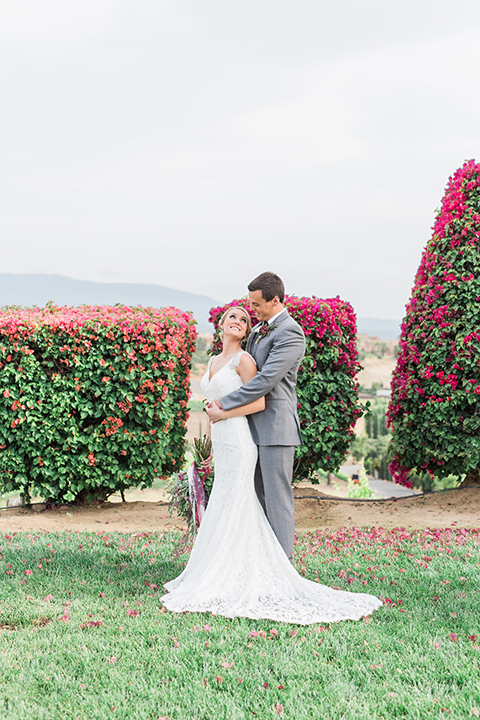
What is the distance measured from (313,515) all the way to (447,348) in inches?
118

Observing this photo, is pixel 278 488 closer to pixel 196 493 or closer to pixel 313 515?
pixel 196 493

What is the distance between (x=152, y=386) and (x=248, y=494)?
3786 millimetres

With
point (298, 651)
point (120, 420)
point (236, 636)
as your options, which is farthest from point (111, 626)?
point (120, 420)

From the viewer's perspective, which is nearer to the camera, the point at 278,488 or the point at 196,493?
the point at 278,488

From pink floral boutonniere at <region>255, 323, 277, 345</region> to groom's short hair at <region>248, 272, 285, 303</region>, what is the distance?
0.68 ft

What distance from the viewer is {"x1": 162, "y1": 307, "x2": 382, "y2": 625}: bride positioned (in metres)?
4.15

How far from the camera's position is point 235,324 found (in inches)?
173

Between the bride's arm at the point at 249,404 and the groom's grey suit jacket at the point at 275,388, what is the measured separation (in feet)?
0.15

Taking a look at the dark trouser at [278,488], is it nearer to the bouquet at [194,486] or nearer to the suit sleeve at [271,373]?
the suit sleeve at [271,373]

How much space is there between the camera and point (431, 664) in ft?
11.0

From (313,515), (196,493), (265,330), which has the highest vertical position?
(265,330)

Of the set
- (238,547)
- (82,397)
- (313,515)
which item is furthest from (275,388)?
(313,515)

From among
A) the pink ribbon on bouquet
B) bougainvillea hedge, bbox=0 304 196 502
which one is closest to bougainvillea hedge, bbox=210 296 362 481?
bougainvillea hedge, bbox=0 304 196 502

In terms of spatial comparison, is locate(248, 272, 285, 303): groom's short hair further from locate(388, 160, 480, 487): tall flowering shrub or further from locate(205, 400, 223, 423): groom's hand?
locate(388, 160, 480, 487): tall flowering shrub
